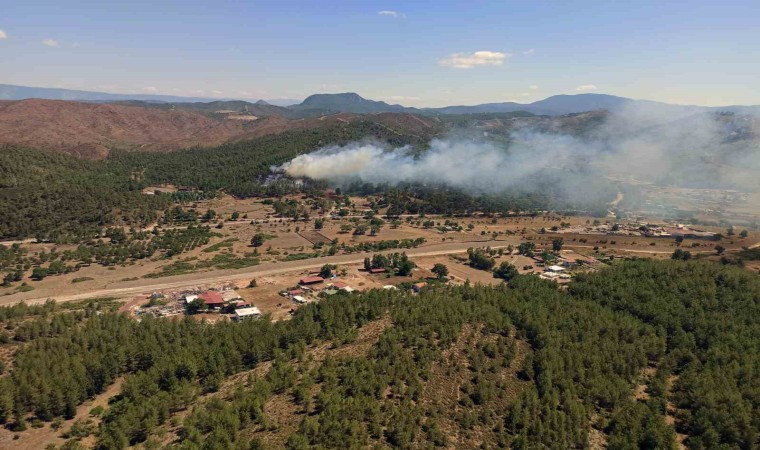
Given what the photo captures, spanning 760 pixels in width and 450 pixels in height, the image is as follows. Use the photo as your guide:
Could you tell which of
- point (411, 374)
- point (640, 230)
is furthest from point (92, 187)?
point (640, 230)

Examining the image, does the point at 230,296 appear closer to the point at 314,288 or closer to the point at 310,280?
the point at 314,288

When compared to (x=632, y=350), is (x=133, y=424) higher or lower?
lower

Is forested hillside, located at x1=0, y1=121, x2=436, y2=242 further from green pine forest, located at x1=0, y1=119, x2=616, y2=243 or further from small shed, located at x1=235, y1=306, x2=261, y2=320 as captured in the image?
small shed, located at x1=235, y1=306, x2=261, y2=320

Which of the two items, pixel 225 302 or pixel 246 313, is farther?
pixel 225 302

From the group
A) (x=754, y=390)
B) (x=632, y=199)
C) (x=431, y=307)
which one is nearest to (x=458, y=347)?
(x=431, y=307)

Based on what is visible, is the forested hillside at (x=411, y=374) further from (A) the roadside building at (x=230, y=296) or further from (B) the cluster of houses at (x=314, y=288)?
(B) the cluster of houses at (x=314, y=288)

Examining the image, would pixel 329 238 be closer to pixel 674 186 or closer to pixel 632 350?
pixel 632 350
